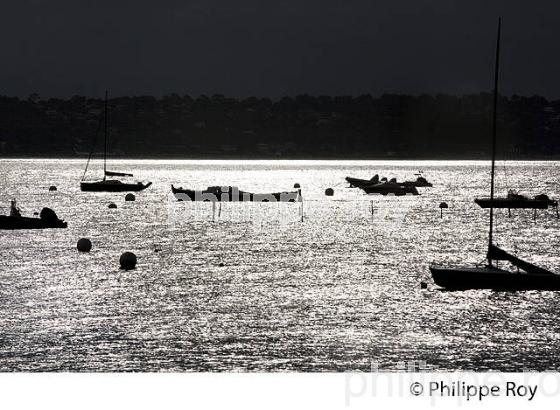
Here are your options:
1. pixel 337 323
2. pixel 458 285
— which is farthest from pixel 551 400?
pixel 458 285

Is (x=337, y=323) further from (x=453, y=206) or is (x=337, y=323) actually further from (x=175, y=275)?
(x=453, y=206)

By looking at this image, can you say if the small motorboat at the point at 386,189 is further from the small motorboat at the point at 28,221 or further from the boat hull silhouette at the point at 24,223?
the boat hull silhouette at the point at 24,223

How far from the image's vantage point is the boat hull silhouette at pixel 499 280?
45.1m

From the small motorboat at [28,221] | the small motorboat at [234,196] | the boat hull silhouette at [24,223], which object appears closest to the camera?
the boat hull silhouette at [24,223]

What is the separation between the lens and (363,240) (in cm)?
8681

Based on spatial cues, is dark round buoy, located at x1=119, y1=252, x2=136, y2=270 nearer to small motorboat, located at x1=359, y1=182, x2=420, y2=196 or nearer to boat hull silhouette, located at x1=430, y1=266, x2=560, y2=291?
boat hull silhouette, located at x1=430, y1=266, x2=560, y2=291

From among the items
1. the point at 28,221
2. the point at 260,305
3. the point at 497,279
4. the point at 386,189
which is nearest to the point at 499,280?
the point at 497,279

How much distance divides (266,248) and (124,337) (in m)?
40.3

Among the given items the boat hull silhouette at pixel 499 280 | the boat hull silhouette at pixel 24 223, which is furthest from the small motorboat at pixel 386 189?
the boat hull silhouette at pixel 499 280

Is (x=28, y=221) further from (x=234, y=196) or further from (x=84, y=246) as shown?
(x=234, y=196)

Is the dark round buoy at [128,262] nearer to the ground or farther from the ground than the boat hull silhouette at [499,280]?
nearer to the ground

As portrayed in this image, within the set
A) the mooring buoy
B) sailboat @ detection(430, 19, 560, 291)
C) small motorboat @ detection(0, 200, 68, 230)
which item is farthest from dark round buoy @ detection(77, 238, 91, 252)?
sailboat @ detection(430, 19, 560, 291)

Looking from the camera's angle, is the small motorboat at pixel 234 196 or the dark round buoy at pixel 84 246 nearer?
the dark round buoy at pixel 84 246

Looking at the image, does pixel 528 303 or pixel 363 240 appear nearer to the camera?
pixel 528 303
